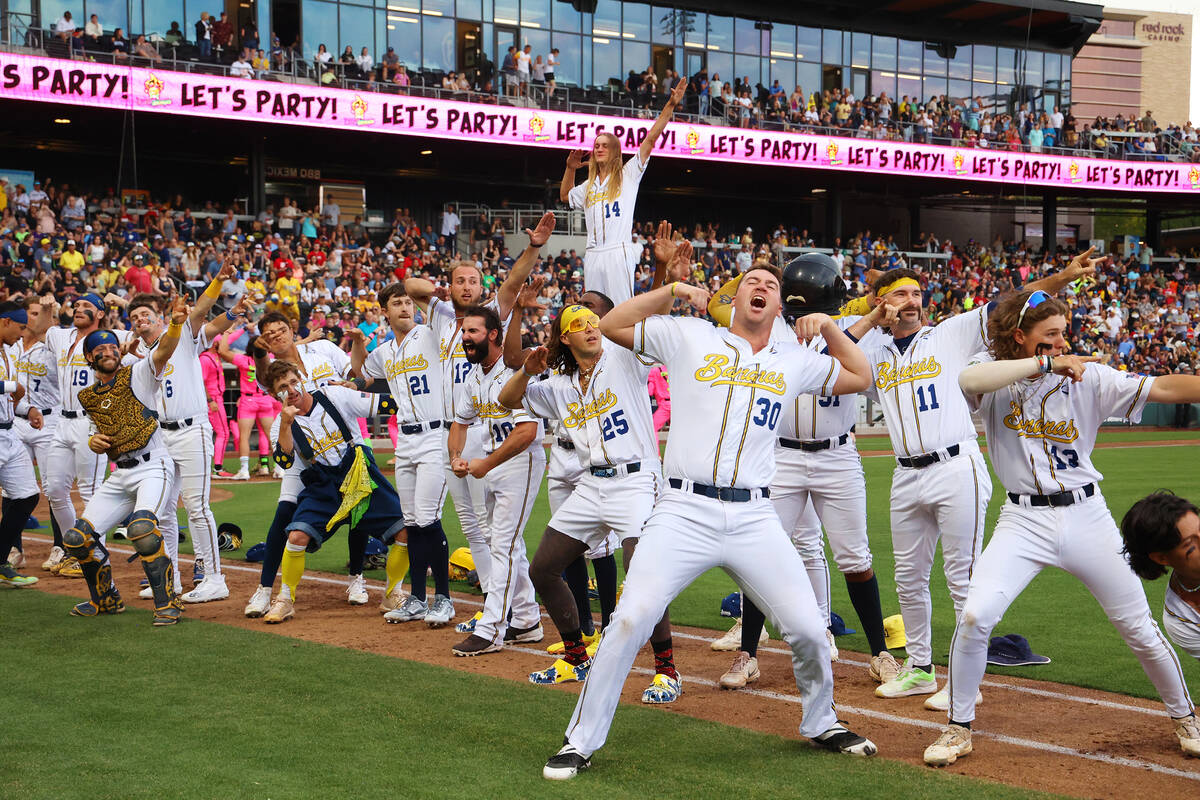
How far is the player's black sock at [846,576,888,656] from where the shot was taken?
22.1 feet

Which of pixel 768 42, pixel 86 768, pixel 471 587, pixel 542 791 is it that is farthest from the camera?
pixel 768 42

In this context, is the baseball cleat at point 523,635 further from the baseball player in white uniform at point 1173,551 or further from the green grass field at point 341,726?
the baseball player in white uniform at point 1173,551

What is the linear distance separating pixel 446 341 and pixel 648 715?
11.1 feet

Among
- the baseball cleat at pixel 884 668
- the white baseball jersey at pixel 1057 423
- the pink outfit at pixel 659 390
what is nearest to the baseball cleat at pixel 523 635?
the baseball cleat at pixel 884 668

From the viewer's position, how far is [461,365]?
813cm

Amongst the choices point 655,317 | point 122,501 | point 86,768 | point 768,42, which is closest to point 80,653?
point 122,501

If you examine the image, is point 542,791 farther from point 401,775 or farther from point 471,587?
point 471,587

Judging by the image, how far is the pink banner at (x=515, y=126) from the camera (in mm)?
25859

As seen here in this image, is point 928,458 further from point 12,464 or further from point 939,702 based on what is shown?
point 12,464

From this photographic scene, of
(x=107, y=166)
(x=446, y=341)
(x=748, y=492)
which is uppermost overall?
(x=107, y=166)

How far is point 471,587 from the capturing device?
998cm

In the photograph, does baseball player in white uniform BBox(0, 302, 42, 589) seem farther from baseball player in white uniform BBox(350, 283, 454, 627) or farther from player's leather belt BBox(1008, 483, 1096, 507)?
player's leather belt BBox(1008, 483, 1096, 507)

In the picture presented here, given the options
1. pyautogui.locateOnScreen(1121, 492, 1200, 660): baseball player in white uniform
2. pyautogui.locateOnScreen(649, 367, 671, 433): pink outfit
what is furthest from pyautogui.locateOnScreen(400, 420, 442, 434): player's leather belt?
pyautogui.locateOnScreen(649, 367, 671, 433): pink outfit

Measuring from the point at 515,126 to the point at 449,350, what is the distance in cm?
2477
